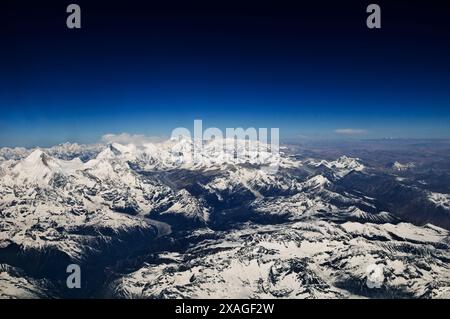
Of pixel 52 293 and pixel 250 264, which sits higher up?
pixel 250 264

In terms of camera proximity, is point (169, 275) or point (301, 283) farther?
point (169, 275)
